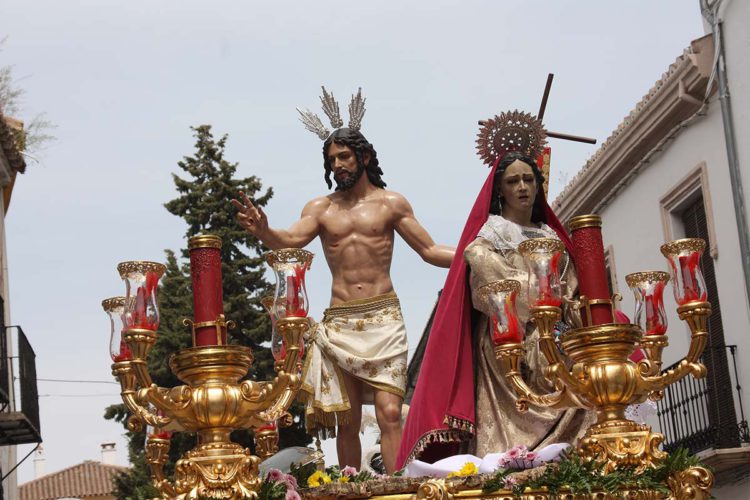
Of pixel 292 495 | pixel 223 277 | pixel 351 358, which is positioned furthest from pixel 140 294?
pixel 223 277

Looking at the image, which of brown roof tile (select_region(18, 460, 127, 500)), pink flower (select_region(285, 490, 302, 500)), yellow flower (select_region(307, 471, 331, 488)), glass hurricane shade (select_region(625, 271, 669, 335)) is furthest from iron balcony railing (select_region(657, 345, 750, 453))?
brown roof tile (select_region(18, 460, 127, 500))

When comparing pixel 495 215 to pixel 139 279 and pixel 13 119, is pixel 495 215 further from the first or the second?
pixel 13 119

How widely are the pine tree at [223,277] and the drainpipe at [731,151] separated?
4.99 metres

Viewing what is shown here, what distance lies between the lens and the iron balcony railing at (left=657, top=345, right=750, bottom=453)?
52.8 feet

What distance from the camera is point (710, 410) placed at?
54.0 feet

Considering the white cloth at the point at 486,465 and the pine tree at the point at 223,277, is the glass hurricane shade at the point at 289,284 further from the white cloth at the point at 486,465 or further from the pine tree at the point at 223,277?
the pine tree at the point at 223,277

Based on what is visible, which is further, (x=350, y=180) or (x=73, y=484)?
(x=73, y=484)

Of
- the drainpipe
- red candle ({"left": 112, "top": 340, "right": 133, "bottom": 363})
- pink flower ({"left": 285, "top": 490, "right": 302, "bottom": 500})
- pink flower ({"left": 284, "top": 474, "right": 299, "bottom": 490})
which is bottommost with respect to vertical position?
pink flower ({"left": 285, "top": 490, "right": 302, "bottom": 500})

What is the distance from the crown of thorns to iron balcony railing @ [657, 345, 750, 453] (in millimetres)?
8380

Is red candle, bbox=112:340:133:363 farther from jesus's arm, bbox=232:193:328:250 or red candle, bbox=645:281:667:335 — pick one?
red candle, bbox=645:281:667:335

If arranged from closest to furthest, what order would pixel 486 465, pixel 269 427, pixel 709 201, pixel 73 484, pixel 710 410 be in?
pixel 486 465 → pixel 269 427 → pixel 710 410 → pixel 709 201 → pixel 73 484

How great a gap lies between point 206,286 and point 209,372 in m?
0.38

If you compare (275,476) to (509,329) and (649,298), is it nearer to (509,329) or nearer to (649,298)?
(509,329)

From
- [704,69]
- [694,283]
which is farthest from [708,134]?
[694,283]
